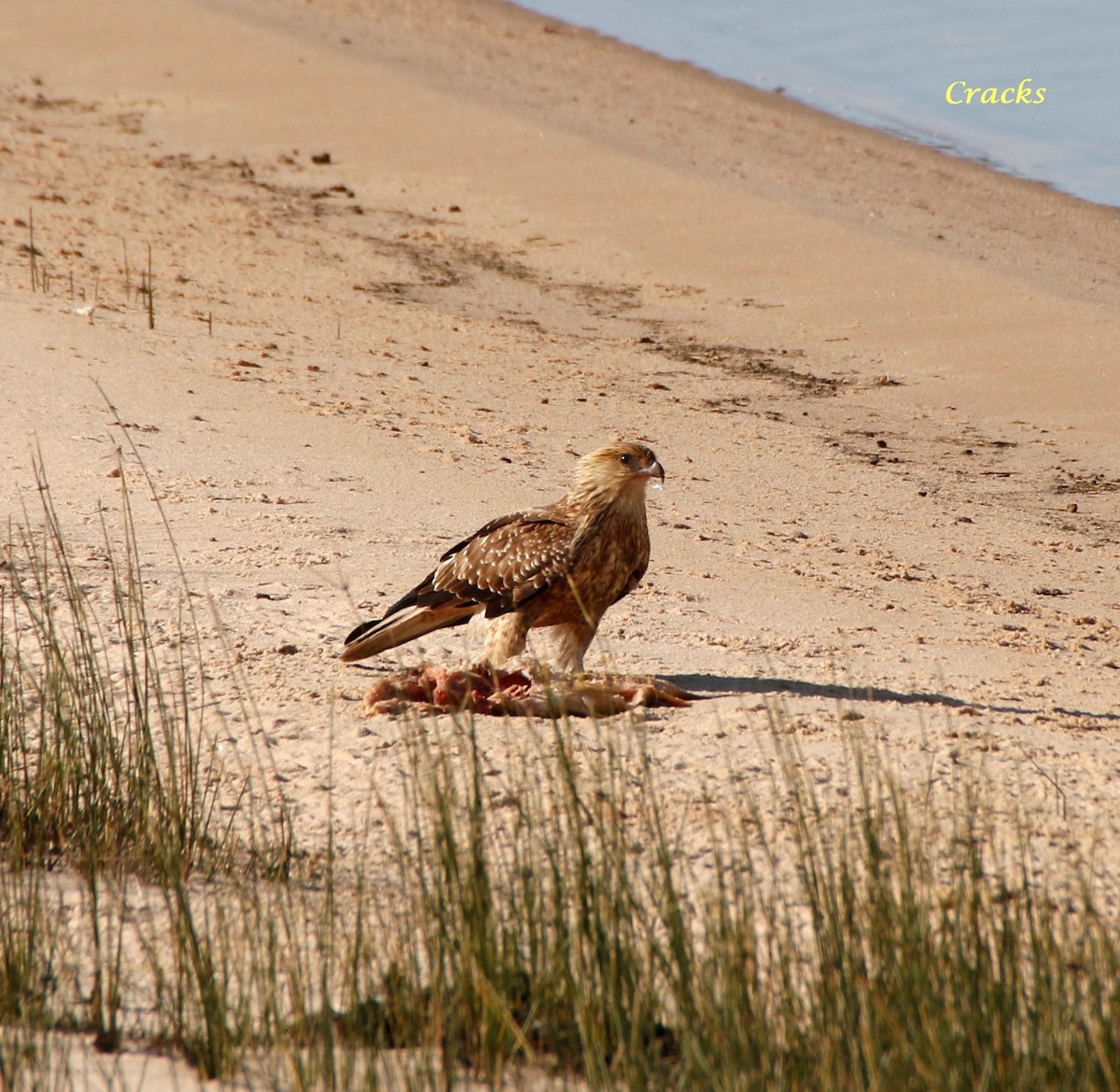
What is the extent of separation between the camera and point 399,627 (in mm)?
5820

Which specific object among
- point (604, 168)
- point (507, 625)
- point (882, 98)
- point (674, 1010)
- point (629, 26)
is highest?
point (629, 26)

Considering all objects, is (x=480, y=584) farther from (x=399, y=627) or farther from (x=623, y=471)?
(x=623, y=471)

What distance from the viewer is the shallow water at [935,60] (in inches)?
803

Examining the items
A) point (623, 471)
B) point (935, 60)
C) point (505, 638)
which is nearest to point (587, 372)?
point (623, 471)

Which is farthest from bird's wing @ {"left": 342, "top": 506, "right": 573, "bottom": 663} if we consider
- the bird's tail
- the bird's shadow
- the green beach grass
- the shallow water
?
the shallow water

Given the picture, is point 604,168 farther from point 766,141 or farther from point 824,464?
point 824,464

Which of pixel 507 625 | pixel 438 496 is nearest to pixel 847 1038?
pixel 507 625

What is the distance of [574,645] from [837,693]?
1008 mm

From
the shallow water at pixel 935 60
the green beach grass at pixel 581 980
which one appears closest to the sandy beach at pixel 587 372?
the green beach grass at pixel 581 980

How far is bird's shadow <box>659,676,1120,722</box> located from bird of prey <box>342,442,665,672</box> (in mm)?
424

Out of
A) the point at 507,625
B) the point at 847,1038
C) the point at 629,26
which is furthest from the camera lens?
the point at 629,26

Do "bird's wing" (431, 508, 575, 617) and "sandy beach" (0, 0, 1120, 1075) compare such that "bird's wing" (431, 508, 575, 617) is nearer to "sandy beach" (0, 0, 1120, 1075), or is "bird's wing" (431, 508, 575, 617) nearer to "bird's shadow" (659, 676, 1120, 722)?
"sandy beach" (0, 0, 1120, 1075)

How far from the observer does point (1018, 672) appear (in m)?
6.28

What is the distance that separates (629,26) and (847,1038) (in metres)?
25.2
